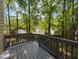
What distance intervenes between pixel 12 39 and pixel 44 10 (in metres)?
5.46

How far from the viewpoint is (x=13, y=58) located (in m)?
3.92

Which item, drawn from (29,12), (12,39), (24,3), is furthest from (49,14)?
(12,39)

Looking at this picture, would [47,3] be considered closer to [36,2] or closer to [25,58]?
[36,2]

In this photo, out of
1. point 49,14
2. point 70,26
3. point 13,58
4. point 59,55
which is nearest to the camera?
point 59,55

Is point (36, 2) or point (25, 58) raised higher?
point (36, 2)

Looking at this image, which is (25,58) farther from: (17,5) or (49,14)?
(17,5)

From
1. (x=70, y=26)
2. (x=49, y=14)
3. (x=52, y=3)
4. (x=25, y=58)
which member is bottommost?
(x=25, y=58)

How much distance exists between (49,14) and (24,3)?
8.69 ft

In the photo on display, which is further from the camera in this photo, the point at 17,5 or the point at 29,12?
the point at 17,5

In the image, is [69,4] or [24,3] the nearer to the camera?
[69,4]

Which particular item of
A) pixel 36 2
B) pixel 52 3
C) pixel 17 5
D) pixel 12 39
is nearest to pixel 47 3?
pixel 52 3

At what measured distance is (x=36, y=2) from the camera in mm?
13656

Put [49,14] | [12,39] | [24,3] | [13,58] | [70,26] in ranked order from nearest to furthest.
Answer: [13,58]
[12,39]
[70,26]
[49,14]
[24,3]

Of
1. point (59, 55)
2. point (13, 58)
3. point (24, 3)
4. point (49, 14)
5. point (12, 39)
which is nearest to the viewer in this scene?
point (59, 55)
